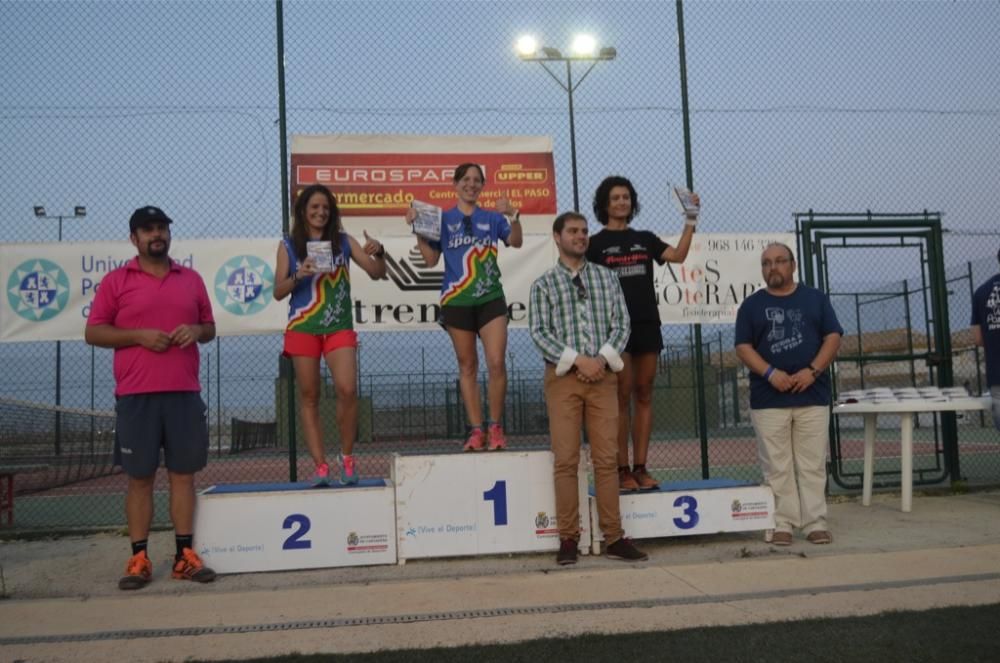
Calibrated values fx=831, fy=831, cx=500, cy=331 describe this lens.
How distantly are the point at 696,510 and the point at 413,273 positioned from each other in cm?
285

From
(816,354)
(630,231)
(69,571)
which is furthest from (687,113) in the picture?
(69,571)

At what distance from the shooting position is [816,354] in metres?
5.20

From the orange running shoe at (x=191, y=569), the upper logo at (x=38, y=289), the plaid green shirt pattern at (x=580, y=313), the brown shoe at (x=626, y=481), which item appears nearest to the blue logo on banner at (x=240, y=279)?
the upper logo at (x=38, y=289)

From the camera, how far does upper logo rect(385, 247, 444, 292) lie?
6.57 meters

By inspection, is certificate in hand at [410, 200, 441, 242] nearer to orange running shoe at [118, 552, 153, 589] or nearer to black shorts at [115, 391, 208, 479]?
black shorts at [115, 391, 208, 479]

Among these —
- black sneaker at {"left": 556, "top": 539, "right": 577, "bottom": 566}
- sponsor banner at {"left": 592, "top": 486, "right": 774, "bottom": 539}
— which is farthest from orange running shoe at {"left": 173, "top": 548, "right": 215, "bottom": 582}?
sponsor banner at {"left": 592, "top": 486, "right": 774, "bottom": 539}

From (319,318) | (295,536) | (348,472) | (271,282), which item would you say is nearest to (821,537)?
(348,472)

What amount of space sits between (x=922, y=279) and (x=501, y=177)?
3.83 m

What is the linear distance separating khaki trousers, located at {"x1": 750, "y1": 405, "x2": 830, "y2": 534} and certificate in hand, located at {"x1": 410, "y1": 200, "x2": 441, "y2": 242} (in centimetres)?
232

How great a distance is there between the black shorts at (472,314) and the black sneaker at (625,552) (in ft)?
5.01

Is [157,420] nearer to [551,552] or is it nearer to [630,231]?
[551,552]

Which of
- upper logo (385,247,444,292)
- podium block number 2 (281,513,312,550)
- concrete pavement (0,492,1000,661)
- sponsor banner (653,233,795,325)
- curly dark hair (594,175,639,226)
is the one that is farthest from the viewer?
sponsor banner (653,233,795,325)

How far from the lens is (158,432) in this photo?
→ 448 cm

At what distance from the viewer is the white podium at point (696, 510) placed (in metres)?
5.09
